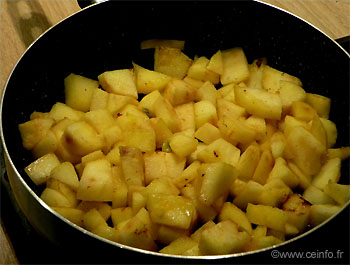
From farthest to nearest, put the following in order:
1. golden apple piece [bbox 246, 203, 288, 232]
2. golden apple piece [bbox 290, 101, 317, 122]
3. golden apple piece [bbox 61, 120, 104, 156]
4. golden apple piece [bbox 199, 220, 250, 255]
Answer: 1. golden apple piece [bbox 290, 101, 317, 122]
2. golden apple piece [bbox 61, 120, 104, 156]
3. golden apple piece [bbox 246, 203, 288, 232]
4. golden apple piece [bbox 199, 220, 250, 255]

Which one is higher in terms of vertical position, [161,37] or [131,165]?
[161,37]

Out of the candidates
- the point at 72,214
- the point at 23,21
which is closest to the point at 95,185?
the point at 72,214

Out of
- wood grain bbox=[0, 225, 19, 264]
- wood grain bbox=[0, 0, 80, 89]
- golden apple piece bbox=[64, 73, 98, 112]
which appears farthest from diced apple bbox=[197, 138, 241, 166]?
wood grain bbox=[0, 0, 80, 89]

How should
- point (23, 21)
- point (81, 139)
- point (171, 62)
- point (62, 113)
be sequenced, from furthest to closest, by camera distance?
point (23, 21)
point (171, 62)
point (62, 113)
point (81, 139)

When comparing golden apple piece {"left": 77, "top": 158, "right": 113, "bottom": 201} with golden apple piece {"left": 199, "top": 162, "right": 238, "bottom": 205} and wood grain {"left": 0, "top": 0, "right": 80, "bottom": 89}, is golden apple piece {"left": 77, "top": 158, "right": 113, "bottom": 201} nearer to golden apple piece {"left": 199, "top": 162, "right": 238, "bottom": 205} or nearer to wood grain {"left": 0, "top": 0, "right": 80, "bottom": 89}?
golden apple piece {"left": 199, "top": 162, "right": 238, "bottom": 205}

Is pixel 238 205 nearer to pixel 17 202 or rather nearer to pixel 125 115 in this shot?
pixel 125 115

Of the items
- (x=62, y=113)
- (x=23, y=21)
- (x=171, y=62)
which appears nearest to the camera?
(x=62, y=113)

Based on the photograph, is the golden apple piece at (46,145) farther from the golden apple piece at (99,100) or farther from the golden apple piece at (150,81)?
the golden apple piece at (150,81)

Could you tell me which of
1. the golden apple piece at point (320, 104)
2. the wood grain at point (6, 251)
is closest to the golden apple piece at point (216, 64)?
the golden apple piece at point (320, 104)

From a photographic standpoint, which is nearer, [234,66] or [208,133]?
[208,133]

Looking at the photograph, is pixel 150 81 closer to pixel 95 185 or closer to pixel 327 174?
pixel 95 185
